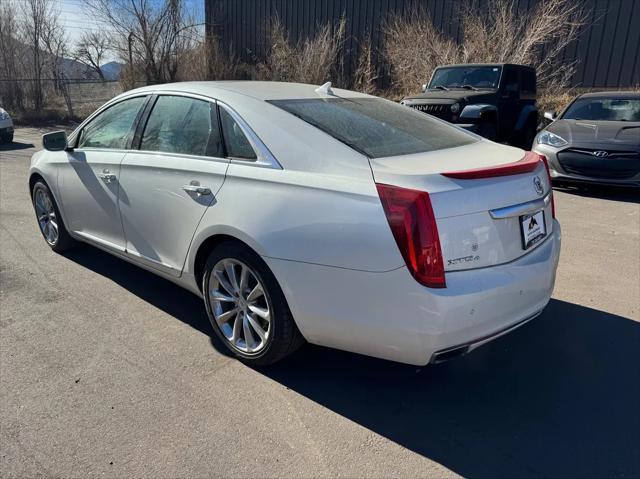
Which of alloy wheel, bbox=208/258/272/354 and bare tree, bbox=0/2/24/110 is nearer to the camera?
alloy wheel, bbox=208/258/272/354

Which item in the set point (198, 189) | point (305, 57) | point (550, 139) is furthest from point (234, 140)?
point (305, 57)

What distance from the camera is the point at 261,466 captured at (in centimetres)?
242

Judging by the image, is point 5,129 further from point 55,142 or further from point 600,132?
point 600,132

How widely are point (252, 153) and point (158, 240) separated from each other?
1.06 m

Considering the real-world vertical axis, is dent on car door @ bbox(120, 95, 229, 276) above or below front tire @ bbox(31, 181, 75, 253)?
above

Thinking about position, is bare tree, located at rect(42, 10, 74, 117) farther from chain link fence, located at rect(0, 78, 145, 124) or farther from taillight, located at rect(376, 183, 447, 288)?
taillight, located at rect(376, 183, 447, 288)

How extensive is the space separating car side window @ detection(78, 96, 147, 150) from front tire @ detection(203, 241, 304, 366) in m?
1.49

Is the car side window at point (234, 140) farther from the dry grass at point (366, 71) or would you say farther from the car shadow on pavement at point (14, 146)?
the dry grass at point (366, 71)

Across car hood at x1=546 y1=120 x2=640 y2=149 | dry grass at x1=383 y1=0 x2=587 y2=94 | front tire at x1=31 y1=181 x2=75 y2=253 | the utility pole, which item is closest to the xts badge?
front tire at x1=31 y1=181 x2=75 y2=253

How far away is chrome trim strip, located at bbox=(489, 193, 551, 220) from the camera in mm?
2594

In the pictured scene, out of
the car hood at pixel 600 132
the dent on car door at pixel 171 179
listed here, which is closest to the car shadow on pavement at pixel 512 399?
the dent on car door at pixel 171 179

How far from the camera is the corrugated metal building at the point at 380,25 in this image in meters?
14.6

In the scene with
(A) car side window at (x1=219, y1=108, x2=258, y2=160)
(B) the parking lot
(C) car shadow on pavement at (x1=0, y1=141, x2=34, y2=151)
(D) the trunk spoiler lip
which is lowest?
(B) the parking lot

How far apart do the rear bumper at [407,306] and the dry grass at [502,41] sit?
44.9ft
